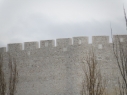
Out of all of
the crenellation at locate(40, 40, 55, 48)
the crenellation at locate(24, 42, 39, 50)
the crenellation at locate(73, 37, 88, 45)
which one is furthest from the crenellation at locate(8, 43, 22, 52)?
the crenellation at locate(73, 37, 88, 45)

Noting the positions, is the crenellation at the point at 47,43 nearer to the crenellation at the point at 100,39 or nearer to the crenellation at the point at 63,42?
the crenellation at the point at 63,42

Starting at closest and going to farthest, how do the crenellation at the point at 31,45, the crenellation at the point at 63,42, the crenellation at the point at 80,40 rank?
the crenellation at the point at 80,40
the crenellation at the point at 63,42
the crenellation at the point at 31,45

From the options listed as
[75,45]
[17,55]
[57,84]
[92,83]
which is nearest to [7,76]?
[17,55]

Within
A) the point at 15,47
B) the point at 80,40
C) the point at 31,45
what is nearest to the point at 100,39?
the point at 80,40

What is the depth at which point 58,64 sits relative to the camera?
60.0 ft

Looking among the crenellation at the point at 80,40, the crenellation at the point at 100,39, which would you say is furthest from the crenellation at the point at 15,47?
the crenellation at the point at 100,39

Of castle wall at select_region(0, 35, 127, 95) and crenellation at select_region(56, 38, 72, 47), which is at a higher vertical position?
crenellation at select_region(56, 38, 72, 47)

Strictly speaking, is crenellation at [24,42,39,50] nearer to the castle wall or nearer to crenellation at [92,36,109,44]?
the castle wall

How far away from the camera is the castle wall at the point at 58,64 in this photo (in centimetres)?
1741

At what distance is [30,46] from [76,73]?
3.60m

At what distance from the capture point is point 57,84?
18141mm

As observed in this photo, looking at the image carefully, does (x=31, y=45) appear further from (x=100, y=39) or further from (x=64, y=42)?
(x=100, y=39)

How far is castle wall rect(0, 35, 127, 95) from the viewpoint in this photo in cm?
1741

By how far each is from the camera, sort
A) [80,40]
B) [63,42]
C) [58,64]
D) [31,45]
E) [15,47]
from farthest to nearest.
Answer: [15,47], [31,45], [58,64], [63,42], [80,40]
